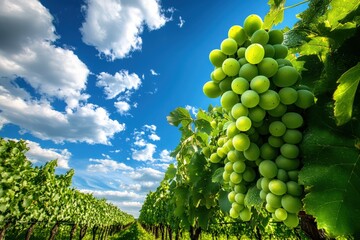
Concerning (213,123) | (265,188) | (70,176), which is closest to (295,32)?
(265,188)

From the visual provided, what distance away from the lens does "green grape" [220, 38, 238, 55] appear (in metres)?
1.41

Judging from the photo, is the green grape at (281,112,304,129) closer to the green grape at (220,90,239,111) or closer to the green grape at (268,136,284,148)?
the green grape at (268,136,284,148)

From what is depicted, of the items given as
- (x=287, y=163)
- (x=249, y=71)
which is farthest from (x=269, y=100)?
(x=287, y=163)

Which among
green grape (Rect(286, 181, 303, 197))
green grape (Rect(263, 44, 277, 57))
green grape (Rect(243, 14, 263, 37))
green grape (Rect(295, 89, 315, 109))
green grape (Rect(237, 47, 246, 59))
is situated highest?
green grape (Rect(243, 14, 263, 37))

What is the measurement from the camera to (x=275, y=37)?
1.46 m

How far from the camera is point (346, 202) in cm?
102

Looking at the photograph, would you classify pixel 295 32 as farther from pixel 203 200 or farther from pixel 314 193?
pixel 203 200

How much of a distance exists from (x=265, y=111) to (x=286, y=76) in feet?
0.62

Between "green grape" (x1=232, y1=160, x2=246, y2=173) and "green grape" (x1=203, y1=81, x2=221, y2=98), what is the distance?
0.42 metres

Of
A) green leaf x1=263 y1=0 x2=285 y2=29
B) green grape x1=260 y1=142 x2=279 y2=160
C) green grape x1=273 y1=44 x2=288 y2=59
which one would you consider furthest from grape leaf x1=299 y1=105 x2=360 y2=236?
green leaf x1=263 y1=0 x2=285 y2=29

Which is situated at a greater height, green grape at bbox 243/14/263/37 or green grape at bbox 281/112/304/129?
green grape at bbox 243/14/263/37

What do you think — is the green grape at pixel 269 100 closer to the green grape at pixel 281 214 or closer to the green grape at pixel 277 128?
the green grape at pixel 277 128

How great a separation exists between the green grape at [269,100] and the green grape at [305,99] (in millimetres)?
113

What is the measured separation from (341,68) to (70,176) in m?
17.7
